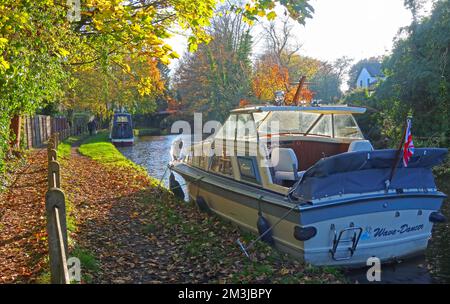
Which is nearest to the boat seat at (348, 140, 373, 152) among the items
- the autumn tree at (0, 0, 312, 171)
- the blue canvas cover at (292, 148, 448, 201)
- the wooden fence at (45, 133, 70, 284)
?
the blue canvas cover at (292, 148, 448, 201)

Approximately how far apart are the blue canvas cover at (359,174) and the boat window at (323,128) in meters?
3.02

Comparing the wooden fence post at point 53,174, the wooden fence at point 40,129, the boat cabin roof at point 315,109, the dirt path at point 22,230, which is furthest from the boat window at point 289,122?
the wooden fence at point 40,129

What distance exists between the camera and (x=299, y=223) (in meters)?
6.99

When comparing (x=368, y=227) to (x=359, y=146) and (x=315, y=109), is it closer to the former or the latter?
(x=359, y=146)

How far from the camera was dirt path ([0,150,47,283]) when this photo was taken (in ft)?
20.4

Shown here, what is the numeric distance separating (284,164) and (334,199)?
6.03 feet

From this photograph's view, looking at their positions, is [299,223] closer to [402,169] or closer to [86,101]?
[402,169]

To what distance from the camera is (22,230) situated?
8.15 metres

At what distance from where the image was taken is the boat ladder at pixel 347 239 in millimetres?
7133

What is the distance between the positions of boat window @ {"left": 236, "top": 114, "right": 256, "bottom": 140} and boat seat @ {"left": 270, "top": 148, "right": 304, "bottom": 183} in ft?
3.05

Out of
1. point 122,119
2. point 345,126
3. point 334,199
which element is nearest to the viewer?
point 334,199

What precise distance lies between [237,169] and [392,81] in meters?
14.9

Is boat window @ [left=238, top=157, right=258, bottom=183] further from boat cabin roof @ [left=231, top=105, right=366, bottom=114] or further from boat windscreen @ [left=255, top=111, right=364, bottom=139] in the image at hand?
boat windscreen @ [left=255, top=111, right=364, bottom=139]

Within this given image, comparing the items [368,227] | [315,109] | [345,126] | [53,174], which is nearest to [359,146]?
[315,109]
